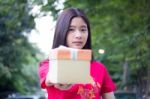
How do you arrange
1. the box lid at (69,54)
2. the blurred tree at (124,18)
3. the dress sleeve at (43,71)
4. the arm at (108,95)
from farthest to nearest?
the blurred tree at (124,18) → the arm at (108,95) → the dress sleeve at (43,71) → the box lid at (69,54)

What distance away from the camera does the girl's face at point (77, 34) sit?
2.08 meters

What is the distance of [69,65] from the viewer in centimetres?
178

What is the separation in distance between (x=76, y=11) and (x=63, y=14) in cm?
6

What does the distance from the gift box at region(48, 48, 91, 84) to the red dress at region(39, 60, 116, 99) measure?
179 millimetres

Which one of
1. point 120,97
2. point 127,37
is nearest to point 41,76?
point 127,37

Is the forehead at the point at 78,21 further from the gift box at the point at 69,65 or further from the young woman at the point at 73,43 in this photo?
the gift box at the point at 69,65

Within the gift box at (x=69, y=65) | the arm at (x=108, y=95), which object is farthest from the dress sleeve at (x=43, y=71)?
the arm at (x=108, y=95)

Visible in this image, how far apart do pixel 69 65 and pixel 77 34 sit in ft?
1.07

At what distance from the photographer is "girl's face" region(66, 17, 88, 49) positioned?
2.08m

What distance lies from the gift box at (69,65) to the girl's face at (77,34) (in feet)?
0.93

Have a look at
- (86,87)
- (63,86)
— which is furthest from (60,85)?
(86,87)

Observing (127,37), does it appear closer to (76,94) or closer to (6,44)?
(76,94)

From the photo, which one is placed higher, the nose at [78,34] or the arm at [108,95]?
the nose at [78,34]

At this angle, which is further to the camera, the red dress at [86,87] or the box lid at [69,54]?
the red dress at [86,87]
